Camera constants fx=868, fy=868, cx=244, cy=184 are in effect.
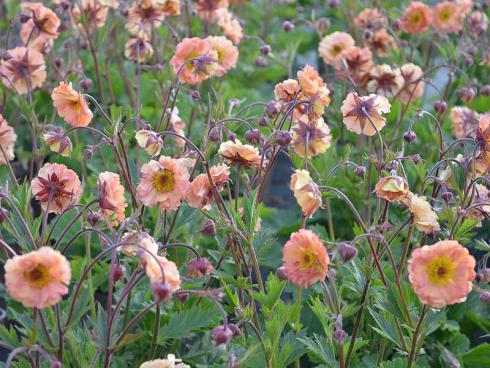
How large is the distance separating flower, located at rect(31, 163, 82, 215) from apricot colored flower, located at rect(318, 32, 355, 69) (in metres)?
1.67

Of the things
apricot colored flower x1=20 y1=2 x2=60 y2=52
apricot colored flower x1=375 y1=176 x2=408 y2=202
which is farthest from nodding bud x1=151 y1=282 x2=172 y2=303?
apricot colored flower x1=20 y1=2 x2=60 y2=52

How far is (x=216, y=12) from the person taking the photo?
3.61m

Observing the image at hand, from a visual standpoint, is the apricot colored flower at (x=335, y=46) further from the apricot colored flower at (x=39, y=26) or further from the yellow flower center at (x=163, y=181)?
the yellow flower center at (x=163, y=181)

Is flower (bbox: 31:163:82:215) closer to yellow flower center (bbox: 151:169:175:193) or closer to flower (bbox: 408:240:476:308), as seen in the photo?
yellow flower center (bbox: 151:169:175:193)

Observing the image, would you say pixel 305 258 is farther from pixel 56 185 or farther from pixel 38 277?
pixel 56 185

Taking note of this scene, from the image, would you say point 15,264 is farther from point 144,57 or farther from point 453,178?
point 144,57

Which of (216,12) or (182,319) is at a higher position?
(216,12)

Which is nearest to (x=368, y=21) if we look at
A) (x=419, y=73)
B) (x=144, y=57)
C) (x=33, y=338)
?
(x=419, y=73)

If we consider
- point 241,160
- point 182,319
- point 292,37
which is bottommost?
point 292,37

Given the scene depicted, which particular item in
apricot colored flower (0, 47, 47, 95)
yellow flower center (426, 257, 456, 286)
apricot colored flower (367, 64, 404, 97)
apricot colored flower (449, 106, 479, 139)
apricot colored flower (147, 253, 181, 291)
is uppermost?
apricot colored flower (147, 253, 181, 291)

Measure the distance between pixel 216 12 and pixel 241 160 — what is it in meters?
1.44

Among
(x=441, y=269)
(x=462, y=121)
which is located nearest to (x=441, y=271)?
(x=441, y=269)

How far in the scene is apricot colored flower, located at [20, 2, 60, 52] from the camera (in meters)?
3.31

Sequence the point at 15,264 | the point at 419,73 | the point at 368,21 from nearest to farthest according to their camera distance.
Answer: the point at 15,264 → the point at 419,73 → the point at 368,21
